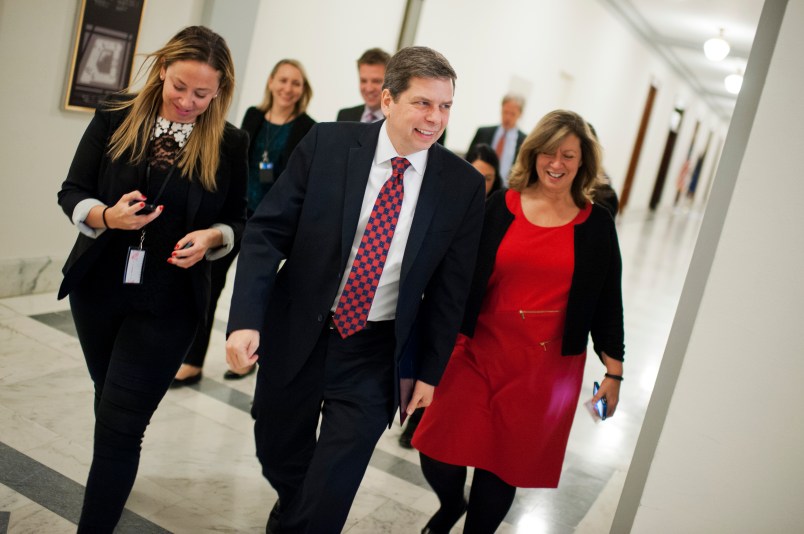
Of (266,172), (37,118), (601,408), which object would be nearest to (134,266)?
(601,408)

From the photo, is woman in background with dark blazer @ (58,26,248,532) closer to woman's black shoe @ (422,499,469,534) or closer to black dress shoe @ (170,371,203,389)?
woman's black shoe @ (422,499,469,534)

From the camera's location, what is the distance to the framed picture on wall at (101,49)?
4758 mm

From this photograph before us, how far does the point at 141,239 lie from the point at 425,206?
2.87ft

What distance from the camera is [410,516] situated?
11.0 ft

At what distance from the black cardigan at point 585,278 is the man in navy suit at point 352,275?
1.08ft

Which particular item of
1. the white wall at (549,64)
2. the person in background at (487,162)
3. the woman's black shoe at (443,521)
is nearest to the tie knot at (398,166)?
the woman's black shoe at (443,521)

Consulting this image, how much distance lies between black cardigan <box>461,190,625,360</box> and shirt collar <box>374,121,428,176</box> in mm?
532

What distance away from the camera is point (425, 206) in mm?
2373

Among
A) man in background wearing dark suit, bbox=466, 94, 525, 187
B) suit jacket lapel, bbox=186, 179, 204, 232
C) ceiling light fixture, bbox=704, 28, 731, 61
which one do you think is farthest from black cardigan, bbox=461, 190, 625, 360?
ceiling light fixture, bbox=704, 28, 731, 61

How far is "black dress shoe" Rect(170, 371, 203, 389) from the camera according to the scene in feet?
13.8

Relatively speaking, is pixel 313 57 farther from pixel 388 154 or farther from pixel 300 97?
pixel 388 154

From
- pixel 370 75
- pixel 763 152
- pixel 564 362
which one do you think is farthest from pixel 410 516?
pixel 370 75

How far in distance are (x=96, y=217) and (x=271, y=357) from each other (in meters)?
0.66

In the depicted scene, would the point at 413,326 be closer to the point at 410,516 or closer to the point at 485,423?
the point at 485,423
